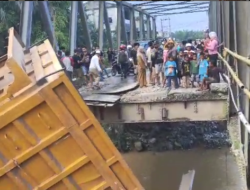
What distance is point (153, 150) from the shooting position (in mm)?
14180

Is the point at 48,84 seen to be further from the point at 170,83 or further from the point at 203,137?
the point at 203,137

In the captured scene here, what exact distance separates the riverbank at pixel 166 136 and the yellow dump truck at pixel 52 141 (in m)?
9.68

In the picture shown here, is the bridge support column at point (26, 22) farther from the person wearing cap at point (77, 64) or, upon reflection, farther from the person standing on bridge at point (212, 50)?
the person standing on bridge at point (212, 50)

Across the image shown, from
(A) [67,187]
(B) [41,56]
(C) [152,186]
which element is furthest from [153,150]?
(A) [67,187]

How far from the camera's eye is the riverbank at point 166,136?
1419 cm

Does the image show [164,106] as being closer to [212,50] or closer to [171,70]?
[171,70]

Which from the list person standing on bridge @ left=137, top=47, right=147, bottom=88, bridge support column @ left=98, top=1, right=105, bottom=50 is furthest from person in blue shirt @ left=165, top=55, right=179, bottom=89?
bridge support column @ left=98, top=1, right=105, bottom=50

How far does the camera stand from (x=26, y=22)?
45.0 feet

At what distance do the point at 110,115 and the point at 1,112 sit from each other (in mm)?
6052

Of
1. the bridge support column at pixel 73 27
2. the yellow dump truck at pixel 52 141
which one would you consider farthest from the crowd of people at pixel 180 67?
the bridge support column at pixel 73 27

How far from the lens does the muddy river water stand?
11.0 metres

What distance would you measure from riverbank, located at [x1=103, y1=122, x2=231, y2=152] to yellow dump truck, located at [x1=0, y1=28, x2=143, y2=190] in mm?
9684

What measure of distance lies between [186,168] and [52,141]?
8.73 meters

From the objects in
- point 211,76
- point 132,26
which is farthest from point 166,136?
point 132,26
